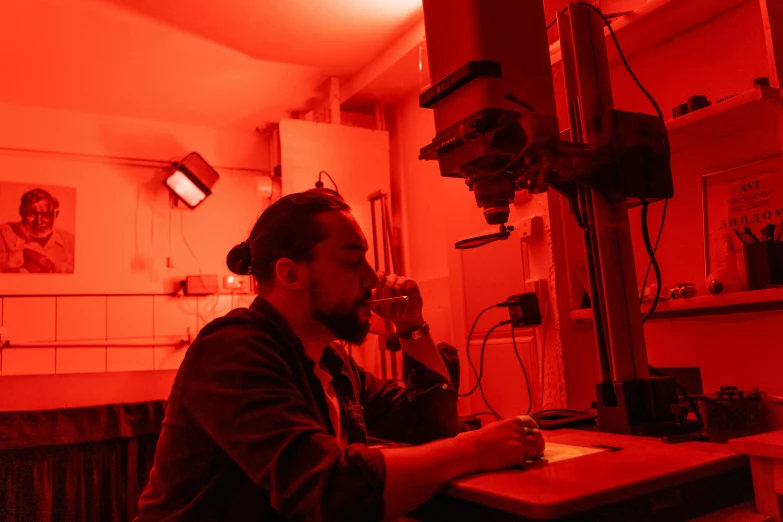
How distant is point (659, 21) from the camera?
5.03ft

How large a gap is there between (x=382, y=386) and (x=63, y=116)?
2.74 m

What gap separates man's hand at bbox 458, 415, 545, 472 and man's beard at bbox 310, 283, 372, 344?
39 centimetres

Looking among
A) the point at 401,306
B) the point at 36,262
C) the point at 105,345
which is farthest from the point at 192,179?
the point at 401,306

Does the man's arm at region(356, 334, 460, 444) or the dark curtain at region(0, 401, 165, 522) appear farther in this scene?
the dark curtain at region(0, 401, 165, 522)

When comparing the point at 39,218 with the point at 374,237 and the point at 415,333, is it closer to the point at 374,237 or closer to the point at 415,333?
the point at 374,237

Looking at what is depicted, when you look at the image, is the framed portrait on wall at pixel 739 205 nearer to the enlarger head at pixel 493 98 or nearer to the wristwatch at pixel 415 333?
the enlarger head at pixel 493 98

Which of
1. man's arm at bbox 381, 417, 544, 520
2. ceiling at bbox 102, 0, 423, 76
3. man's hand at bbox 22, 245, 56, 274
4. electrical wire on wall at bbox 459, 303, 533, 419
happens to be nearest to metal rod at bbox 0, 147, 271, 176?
man's hand at bbox 22, 245, 56, 274

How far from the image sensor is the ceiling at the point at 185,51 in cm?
249

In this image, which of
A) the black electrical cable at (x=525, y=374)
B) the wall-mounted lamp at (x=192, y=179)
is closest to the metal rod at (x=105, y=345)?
the wall-mounted lamp at (x=192, y=179)

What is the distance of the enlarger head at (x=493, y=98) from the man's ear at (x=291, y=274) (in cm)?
35

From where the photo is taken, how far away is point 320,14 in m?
2.57

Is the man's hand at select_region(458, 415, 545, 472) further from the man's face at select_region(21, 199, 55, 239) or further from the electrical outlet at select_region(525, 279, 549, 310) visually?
the man's face at select_region(21, 199, 55, 239)

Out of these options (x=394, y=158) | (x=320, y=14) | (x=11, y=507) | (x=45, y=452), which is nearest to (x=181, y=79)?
(x=320, y=14)

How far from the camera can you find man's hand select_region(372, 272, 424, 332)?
4.96 ft
